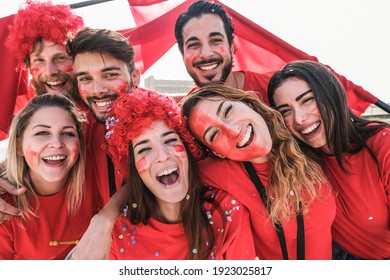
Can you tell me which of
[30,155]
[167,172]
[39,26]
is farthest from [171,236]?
[39,26]

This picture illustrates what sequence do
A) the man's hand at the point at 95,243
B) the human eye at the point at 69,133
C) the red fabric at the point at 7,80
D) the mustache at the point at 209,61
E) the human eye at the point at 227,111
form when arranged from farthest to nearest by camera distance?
the red fabric at the point at 7,80 < the mustache at the point at 209,61 < the human eye at the point at 69,133 < the human eye at the point at 227,111 < the man's hand at the point at 95,243

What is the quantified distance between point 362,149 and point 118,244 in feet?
5.75

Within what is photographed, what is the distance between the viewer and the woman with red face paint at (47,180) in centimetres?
251

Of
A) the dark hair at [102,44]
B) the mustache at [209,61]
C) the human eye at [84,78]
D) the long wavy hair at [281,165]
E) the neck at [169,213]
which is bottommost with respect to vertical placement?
the neck at [169,213]

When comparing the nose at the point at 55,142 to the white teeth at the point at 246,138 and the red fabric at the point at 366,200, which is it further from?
the red fabric at the point at 366,200

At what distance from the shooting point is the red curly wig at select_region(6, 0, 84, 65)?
3035 millimetres

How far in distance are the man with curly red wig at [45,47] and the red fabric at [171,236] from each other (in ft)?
4.51

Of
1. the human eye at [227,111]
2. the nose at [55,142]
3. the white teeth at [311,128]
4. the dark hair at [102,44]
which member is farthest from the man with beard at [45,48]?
the white teeth at [311,128]

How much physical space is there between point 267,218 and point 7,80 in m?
2.79

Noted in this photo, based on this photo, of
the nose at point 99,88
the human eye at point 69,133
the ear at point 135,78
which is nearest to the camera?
the human eye at point 69,133

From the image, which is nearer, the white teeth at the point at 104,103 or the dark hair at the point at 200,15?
the white teeth at the point at 104,103

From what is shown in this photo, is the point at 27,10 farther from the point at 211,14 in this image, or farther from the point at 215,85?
the point at 215,85

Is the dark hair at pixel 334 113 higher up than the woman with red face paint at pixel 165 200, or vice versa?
the dark hair at pixel 334 113

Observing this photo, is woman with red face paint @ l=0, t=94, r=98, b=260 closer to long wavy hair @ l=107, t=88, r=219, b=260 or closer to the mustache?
long wavy hair @ l=107, t=88, r=219, b=260
